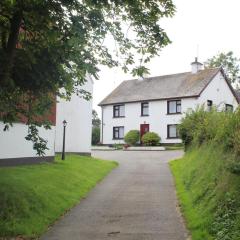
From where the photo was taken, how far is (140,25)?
43.4 ft

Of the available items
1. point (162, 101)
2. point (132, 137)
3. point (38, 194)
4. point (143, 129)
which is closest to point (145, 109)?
point (143, 129)

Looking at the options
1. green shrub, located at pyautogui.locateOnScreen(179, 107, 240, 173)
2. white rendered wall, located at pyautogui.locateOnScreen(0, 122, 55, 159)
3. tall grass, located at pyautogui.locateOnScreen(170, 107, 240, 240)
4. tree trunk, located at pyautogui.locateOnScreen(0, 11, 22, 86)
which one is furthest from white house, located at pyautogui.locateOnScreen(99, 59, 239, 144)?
tree trunk, located at pyautogui.locateOnScreen(0, 11, 22, 86)

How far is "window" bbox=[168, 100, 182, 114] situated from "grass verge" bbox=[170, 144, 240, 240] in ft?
112

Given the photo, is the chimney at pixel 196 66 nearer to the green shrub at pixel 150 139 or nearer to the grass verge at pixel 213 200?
the green shrub at pixel 150 139

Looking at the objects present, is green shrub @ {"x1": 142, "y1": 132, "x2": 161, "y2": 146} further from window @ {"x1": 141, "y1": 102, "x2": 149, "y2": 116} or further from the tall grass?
the tall grass

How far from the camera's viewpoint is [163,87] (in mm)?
55531

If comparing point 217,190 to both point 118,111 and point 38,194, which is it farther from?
point 118,111

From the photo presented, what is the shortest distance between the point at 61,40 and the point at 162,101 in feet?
135

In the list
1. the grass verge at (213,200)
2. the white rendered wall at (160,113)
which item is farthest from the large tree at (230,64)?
the grass verge at (213,200)

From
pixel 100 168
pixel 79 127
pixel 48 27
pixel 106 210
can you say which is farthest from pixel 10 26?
pixel 79 127

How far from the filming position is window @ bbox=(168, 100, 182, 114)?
172 feet

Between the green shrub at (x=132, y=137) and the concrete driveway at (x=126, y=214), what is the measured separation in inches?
1188

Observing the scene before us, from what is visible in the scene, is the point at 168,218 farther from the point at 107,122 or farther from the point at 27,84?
the point at 107,122

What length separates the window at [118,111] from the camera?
190 feet
